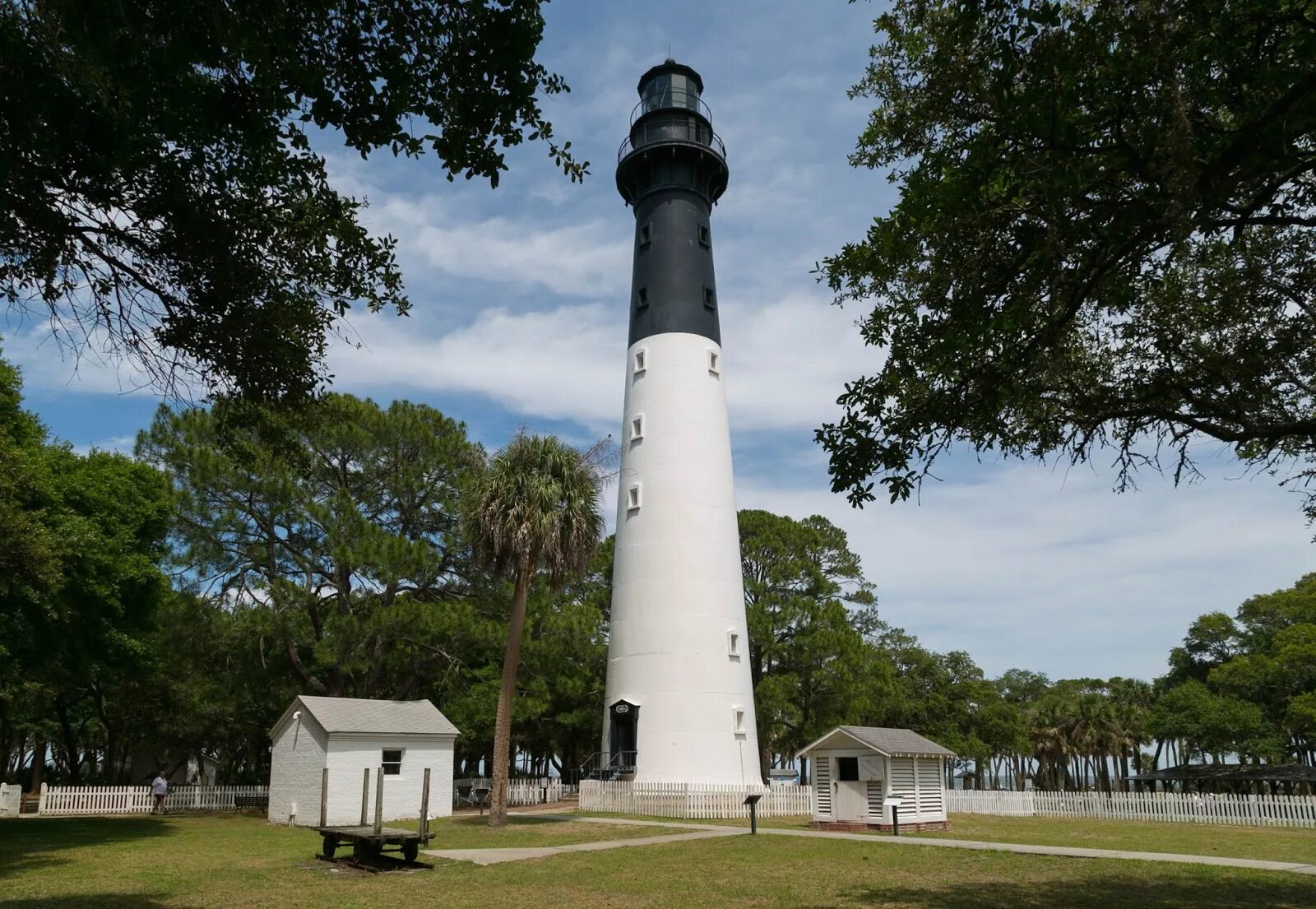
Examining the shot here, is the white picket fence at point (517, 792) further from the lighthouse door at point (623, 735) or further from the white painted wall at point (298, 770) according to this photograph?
the white painted wall at point (298, 770)

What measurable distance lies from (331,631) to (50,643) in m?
9.23

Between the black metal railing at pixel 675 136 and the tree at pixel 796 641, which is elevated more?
the black metal railing at pixel 675 136

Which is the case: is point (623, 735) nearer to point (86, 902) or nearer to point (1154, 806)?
point (1154, 806)

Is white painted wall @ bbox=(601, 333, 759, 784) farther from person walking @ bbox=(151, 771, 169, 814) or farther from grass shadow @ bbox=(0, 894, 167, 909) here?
grass shadow @ bbox=(0, 894, 167, 909)

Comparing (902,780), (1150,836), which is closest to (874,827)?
(902,780)

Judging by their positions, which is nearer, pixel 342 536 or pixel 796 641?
pixel 342 536

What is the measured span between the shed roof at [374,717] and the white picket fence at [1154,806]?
721 inches

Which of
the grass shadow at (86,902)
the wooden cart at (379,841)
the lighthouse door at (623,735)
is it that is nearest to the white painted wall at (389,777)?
the lighthouse door at (623,735)

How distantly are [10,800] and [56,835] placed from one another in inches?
413

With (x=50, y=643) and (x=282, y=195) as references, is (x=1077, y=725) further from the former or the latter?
(x=282, y=195)

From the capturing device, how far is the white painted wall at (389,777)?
25.3 m

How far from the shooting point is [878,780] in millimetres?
23953

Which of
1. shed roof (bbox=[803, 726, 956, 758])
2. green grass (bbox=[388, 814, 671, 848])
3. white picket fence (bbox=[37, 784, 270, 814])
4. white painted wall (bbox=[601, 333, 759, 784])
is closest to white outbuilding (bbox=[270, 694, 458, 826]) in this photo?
green grass (bbox=[388, 814, 671, 848])

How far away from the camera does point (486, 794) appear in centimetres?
3331
